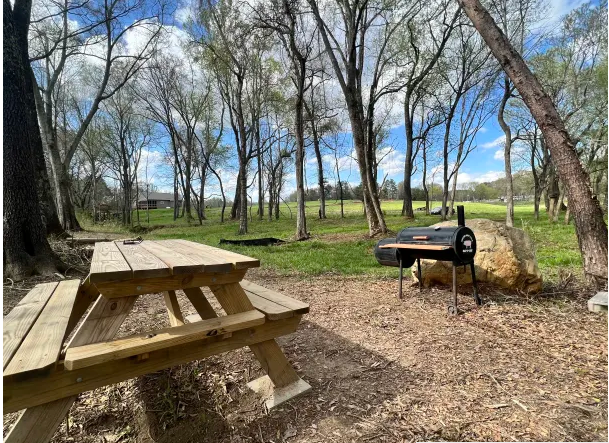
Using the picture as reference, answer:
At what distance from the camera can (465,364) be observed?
8.05 ft

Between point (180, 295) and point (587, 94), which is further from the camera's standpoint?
point (587, 94)

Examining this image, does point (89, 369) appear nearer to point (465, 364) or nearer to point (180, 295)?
point (465, 364)

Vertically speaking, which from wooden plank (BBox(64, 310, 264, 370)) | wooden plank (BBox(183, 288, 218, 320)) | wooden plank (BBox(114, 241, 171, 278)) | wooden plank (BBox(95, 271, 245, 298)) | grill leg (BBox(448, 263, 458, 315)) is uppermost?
wooden plank (BBox(114, 241, 171, 278))

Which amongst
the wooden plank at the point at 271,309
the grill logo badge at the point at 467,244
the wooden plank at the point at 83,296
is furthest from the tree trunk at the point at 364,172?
the wooden plank at the point at 83,296

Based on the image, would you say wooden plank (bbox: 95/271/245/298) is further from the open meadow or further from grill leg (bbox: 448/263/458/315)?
grill leg (bbox: 448/263/458/315)

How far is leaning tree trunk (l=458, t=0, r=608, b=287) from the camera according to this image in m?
3.65

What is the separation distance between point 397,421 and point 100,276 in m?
1.85

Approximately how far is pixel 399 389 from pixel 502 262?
252cm

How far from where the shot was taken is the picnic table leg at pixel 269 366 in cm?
207

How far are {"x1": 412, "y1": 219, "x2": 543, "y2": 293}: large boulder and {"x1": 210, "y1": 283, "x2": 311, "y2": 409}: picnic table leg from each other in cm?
283

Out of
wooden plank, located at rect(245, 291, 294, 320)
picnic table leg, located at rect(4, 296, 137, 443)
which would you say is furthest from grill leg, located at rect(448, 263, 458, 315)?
picnic table leg, located at rect(4, 296, 137, 443)

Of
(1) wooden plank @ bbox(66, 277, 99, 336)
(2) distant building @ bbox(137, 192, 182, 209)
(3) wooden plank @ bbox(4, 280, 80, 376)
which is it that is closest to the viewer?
(3) wooden plank @ bbox(4, 280, 80, 376)

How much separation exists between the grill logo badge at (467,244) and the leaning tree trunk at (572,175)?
140 centimetres

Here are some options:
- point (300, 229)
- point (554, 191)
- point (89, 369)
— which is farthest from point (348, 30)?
point (554, 191)
